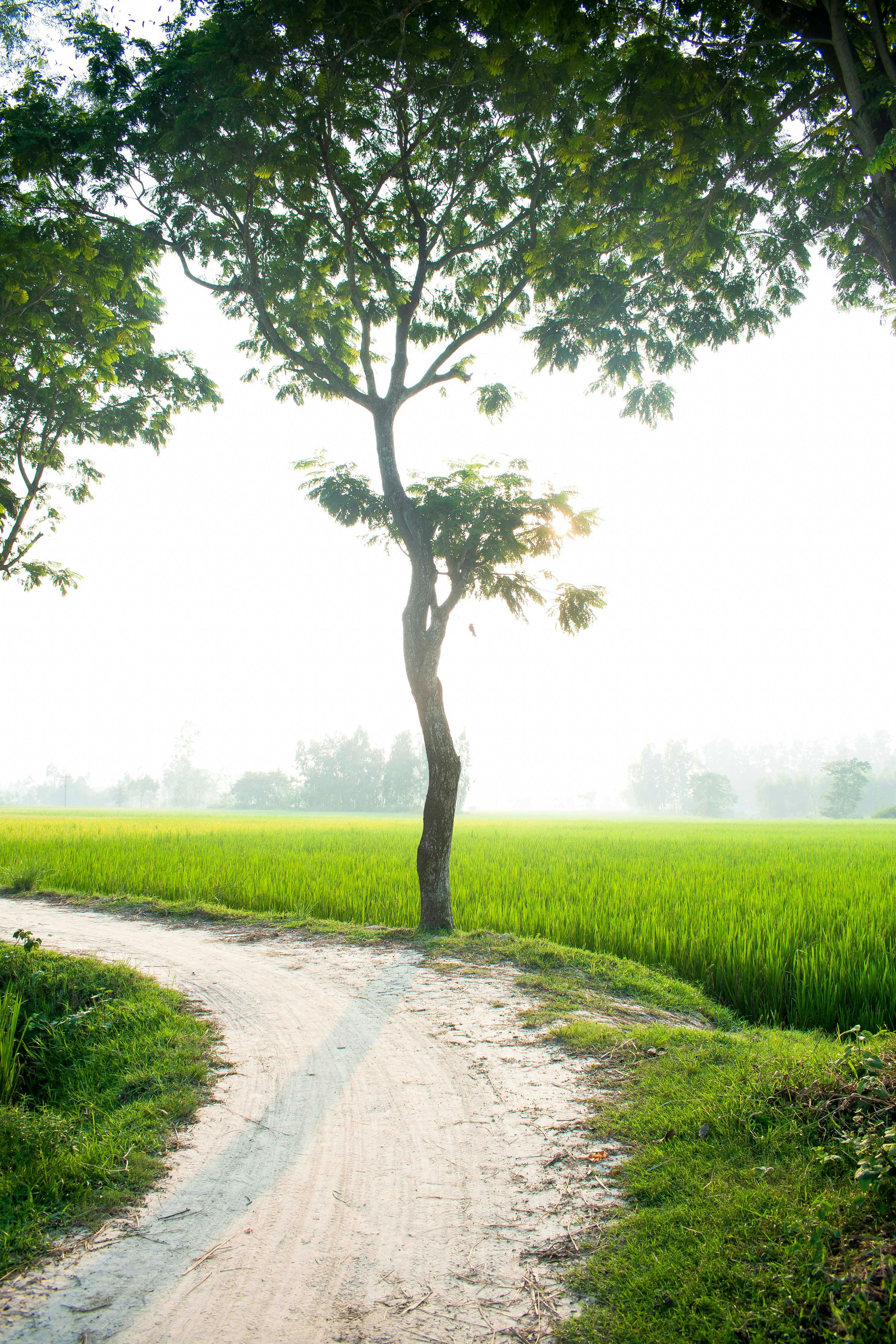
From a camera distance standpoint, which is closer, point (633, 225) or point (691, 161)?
point (691, 161)

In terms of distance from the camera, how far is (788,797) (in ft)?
387

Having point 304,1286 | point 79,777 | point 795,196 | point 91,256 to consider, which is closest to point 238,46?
point 91,256

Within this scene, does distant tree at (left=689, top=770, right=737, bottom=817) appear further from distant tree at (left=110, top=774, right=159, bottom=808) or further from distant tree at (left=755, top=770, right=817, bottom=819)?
distant tree at (left=110, top=774, right=159, bottom=808)

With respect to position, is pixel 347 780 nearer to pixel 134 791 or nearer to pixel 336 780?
pixel 336 780

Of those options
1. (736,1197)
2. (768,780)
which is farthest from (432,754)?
(768,780)

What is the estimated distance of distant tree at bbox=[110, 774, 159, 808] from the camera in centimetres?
13088

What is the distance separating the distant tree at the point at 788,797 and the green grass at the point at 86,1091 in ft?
418

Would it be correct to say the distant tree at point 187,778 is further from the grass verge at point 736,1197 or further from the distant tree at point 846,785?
the grass verge at point 736,1197

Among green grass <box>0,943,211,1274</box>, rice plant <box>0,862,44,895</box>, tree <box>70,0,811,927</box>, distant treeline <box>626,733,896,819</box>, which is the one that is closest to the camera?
green grass <box>0,943,211,1274</box>

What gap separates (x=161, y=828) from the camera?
97.2ft

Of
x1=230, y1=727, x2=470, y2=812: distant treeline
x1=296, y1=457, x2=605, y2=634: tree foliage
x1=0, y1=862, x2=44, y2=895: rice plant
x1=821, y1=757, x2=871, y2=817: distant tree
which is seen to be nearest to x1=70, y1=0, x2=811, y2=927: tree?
x1=296, y1=457, x2=605, y2=634: tree foliage

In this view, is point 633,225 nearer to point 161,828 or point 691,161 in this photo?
point 691,161

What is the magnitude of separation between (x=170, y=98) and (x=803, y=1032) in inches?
418

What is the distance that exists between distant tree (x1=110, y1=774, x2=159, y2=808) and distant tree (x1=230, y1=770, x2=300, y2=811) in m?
36.8
